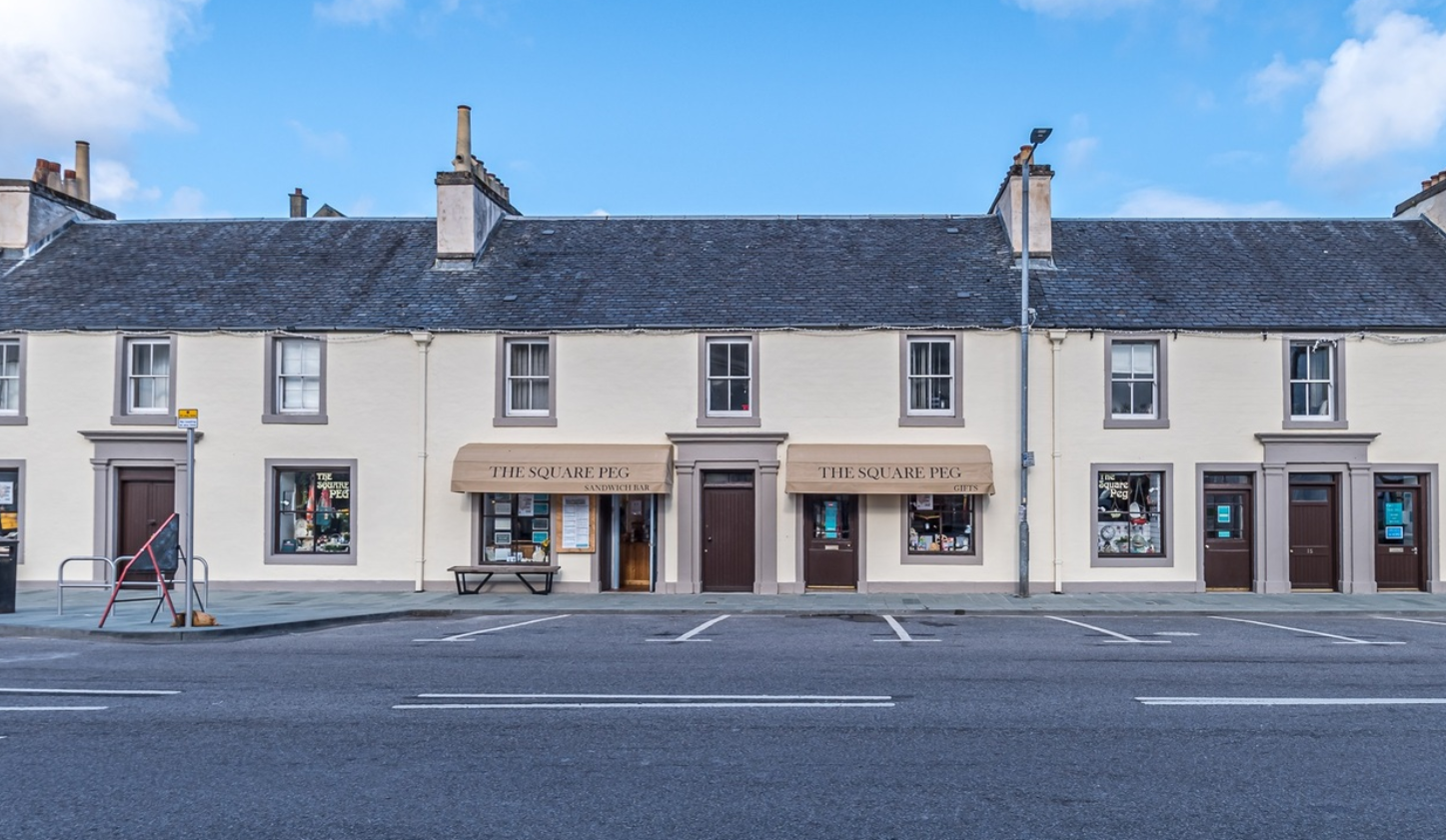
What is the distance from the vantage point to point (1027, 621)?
17.3 metres

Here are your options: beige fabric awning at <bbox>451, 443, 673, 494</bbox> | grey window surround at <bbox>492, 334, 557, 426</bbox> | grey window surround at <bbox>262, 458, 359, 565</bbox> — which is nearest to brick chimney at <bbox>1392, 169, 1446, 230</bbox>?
beige fabric awning at <bbox>451, 443, 673, 494</bbox>

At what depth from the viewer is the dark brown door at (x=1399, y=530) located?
68.6 ft

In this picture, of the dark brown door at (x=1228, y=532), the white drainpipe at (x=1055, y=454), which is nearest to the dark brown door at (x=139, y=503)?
the white drainpipe at (x=1055, y=454)

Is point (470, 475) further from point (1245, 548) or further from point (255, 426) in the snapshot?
point (1245, 548)

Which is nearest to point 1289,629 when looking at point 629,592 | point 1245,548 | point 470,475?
point 1245,548

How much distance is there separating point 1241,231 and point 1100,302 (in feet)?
16.8

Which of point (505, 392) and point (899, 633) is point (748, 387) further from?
point (899, 633)

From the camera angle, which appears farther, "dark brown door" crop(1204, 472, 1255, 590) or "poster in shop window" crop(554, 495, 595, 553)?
"poster in shop window" crop(554, 495, 595, 553)

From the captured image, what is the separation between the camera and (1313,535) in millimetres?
20984

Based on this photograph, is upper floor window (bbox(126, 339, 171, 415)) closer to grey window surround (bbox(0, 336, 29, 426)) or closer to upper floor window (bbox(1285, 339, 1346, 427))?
grey window surround (bbox(0, 336, 29, 426))

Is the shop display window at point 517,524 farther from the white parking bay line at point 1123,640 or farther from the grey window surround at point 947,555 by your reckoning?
the white parking bay line at point 1123,640

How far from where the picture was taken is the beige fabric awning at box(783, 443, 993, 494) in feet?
65.9

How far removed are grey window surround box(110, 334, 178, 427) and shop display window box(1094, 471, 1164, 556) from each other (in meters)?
17.7

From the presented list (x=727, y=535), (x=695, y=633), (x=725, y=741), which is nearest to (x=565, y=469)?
(x=727, y=535)
